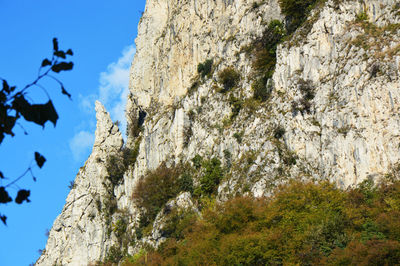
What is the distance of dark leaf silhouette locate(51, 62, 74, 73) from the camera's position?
423 centimetres

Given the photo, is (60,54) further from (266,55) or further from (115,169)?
(115,169)

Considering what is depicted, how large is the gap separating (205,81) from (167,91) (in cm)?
851

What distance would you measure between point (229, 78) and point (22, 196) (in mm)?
49528

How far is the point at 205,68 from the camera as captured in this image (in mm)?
59375

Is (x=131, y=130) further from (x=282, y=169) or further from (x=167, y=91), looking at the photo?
(x=282, y=169)

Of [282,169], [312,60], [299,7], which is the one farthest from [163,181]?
[299,7]

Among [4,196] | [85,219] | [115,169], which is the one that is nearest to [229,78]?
[115,169]

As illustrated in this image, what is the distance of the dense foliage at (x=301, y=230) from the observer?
29.8m

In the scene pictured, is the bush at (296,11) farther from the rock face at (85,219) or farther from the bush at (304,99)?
the rock face at (85,219)

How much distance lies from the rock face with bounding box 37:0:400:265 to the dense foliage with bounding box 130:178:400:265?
2.38 meters

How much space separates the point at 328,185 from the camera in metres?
37.0

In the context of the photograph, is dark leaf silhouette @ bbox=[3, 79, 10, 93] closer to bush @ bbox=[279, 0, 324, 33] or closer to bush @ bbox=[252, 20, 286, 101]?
bush @ bbox=[252, 20, 286, 101]

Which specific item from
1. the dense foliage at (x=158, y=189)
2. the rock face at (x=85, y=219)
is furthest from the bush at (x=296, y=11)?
the rock face at (x=85, y=219)

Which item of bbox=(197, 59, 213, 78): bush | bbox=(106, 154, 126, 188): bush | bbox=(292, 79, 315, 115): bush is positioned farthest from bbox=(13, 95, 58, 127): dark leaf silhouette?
bbox=(106, 154, 126, 188): bush
